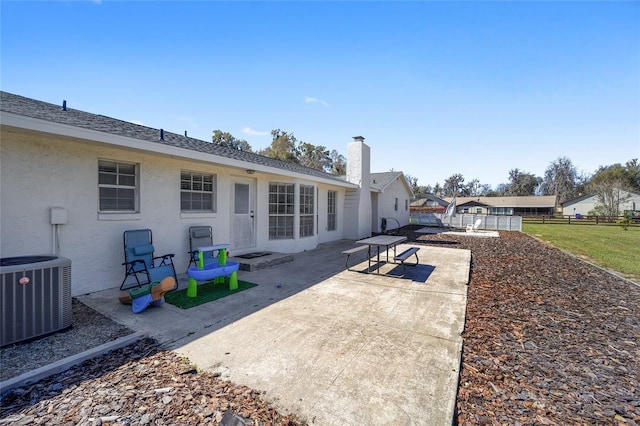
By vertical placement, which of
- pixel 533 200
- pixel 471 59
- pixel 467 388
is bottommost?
pixel 467 388

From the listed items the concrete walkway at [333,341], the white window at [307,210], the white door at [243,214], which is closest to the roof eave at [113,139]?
the white door at [243,214]

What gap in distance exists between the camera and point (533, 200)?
52812mm

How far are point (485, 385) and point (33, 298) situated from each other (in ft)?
17.6

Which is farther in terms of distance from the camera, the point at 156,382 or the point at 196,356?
the point at 196,356

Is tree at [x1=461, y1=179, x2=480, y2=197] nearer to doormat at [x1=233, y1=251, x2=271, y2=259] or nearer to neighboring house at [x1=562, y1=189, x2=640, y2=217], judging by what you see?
neighboring house at [x1=562, y1=189, x2=640, y2=217]

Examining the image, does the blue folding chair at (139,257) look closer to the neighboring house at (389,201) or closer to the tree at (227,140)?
the neighboring house at (389,201)

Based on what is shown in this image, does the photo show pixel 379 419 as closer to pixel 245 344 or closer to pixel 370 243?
pixel 245 344

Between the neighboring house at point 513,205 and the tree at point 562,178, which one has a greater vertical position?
the tree at point 562,178

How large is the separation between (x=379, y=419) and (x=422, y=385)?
27.2 inches

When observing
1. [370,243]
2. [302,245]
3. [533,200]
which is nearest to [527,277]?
[370,243]

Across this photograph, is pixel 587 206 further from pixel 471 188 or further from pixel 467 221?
pixel 467 221

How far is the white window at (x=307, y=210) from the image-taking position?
10219mm

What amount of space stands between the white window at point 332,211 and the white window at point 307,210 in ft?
7.76

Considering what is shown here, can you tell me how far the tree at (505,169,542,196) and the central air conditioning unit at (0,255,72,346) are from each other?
299 feet
